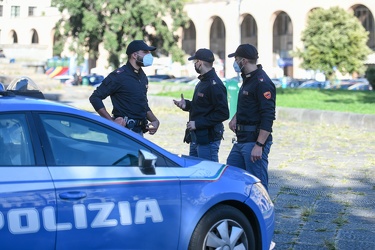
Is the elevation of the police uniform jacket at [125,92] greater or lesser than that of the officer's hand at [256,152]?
greater

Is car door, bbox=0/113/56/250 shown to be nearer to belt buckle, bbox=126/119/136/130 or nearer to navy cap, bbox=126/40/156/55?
belt buckle, bbox=126/119/136/130

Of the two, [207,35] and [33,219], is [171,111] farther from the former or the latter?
[207,35]

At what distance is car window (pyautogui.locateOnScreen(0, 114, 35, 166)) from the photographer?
4824mm

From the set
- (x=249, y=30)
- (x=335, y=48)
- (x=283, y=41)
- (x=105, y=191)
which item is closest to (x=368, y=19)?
(x=283, y=41)

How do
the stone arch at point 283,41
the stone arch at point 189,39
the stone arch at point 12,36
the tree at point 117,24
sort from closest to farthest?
1. the tree at point 117,24
2. the stone arch at point 283,41
3. the stone arch at point 189,39
4. the stone arch at point 12,36

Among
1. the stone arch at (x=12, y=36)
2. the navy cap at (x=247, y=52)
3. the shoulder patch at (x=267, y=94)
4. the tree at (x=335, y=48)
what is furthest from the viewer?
the stone arch at (x=12, y=36)

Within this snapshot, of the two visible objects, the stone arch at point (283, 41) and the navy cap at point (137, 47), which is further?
the stone arch at point (283, 41)

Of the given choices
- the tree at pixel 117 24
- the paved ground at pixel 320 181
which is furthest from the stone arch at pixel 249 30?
→ the paved ground at pixel 320 181

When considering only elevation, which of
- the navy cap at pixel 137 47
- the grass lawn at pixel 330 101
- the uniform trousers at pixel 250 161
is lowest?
the grass lawn at pixel 330 101

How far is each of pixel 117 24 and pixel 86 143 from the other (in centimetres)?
4603

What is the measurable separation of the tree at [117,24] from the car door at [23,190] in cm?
4585

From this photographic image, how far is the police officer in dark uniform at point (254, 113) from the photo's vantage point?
7.07 meters

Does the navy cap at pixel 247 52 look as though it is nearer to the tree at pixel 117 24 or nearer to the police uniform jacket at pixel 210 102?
the police uniform jacket at pixel 210 102

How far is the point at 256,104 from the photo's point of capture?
23.6 ft
